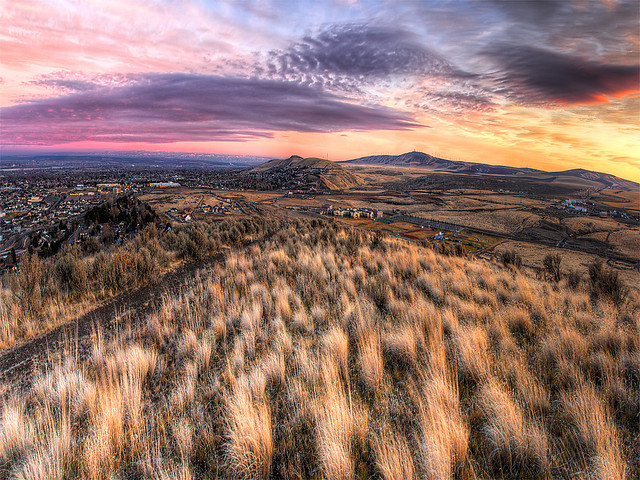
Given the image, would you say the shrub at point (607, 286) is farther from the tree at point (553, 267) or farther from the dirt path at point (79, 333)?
the dirt path at point (79, 333)

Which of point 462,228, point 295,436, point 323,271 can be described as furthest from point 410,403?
point 462,228

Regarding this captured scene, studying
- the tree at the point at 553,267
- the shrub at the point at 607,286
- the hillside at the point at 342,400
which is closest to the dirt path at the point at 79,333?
the hillside at the point at 342,400

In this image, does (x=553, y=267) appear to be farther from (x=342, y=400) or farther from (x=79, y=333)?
(x=79, y=333)

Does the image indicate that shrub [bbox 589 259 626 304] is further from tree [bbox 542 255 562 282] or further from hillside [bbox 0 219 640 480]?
hillside [bbox 0 219 640 480]

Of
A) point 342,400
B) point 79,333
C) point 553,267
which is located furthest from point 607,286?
point 79,333

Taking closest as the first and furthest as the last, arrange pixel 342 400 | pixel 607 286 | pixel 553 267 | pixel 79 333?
pixel 342 400, pixel 79 333, pixel 607 286, pixel 553 267

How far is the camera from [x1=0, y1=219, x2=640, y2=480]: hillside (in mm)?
2016

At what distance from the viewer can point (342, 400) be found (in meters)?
2.51

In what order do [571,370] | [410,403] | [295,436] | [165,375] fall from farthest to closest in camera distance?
[165,375] < [571,370] < [410,403] < [295,436]

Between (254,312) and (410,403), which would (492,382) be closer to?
(410,403)

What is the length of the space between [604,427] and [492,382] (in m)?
0.78

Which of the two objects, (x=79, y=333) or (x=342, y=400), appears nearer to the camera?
(x=342, y=400)

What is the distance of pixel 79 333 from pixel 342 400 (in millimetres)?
5651

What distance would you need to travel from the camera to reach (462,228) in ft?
176
